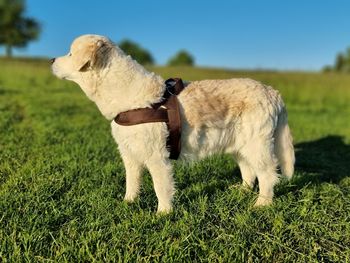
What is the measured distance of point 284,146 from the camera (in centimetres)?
507

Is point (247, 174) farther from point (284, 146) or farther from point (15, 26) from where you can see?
point (15, 26)

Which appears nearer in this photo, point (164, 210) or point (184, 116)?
point (164, 210)

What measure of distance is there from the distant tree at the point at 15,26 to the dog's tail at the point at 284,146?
2046 inches

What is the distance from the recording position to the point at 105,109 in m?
4.37

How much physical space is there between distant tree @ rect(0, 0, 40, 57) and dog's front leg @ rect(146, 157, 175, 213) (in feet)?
171

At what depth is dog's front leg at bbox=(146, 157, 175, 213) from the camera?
4348 millimetres

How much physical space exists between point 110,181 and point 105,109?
1152 millimetres

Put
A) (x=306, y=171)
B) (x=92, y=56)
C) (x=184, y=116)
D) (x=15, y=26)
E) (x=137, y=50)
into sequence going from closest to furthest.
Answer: (x=92, y=56) → (x=184, y=116) → (x=306, y=171) → (x=15, y=26) → (x=137, y=50)

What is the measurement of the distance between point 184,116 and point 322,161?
13.1ft

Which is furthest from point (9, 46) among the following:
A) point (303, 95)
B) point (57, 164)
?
point (57, 164)

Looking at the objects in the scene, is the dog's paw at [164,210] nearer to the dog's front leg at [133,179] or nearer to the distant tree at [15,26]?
the dog's front leg at [133,179]

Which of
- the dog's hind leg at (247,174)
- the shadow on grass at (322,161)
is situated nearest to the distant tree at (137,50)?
the shadow on grass at (322,161)

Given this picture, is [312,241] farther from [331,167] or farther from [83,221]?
[331,167]

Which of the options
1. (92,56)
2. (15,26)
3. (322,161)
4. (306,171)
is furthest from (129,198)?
(15,26)
